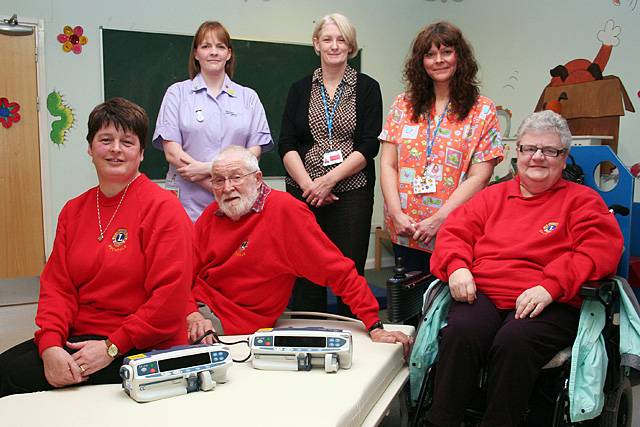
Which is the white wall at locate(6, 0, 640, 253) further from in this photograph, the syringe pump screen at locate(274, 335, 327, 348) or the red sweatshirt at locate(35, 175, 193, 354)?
the syringe pump screen at locate(274, 335, 327, 348)

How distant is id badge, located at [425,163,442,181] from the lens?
2572mm

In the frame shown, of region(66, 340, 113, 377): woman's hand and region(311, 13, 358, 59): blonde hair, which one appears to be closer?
region(66, 340, 113, 377): woman's hand

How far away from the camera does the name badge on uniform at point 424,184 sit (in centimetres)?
258

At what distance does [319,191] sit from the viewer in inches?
107

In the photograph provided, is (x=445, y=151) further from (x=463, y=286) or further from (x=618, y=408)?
(x=618, y=408)

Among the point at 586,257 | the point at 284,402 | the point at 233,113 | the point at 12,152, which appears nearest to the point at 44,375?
the point at 284,402

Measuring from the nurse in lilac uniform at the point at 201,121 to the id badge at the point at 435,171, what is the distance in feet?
2.85

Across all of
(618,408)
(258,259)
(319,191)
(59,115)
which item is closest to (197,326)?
(258,259)

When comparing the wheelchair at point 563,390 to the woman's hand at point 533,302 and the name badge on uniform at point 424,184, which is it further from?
the name badge on uniform at point 424,184

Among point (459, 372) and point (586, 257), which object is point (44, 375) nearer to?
point (459, 372)

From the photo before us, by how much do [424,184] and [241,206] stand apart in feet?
2.71

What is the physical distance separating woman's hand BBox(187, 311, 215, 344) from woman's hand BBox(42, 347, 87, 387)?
0.44 metres

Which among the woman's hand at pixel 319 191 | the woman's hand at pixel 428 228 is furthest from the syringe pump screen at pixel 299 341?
the woman's hand at pixel 319 191

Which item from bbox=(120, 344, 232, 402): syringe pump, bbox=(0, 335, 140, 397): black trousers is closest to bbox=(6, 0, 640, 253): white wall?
bbox=(0, 335, 140, 397): black trousers
